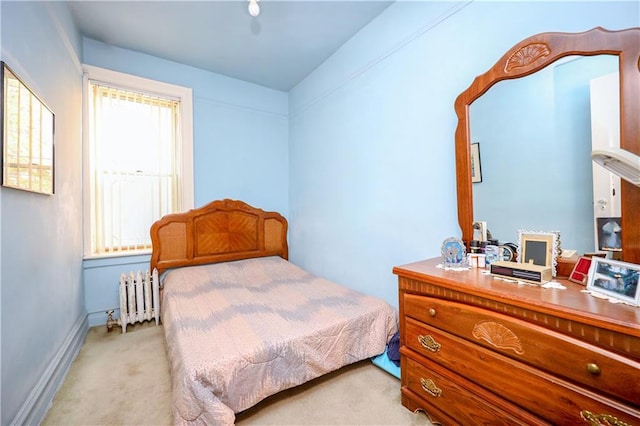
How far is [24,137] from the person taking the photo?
1.40 meters

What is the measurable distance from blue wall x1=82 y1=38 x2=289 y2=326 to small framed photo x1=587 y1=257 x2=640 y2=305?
3.24m

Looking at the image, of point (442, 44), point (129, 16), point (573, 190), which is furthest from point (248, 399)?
point (129, 16)

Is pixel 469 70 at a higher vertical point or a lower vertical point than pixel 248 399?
higher

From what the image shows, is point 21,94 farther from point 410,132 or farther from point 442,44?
point 442,44

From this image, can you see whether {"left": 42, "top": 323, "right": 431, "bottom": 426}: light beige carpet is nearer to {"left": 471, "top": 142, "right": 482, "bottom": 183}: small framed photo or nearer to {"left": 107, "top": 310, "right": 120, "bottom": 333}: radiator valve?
{"left": 107, "top": 310, "right": 120, "bottom": 333}: radiator valve

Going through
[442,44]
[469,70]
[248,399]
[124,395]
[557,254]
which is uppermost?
[442,44]

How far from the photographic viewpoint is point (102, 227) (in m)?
2.79

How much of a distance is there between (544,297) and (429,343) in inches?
23.6

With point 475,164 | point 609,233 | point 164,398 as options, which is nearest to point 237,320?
point 164,398

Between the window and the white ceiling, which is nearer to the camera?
the white ceiling

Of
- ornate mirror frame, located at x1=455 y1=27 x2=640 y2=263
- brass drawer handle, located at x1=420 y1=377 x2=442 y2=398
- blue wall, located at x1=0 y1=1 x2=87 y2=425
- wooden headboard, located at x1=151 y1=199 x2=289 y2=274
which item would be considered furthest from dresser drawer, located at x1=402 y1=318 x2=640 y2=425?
wooden headboard, located at x1=151 y1=199 x2=289 y2=274

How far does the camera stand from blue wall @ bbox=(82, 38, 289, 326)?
2766 millimetres

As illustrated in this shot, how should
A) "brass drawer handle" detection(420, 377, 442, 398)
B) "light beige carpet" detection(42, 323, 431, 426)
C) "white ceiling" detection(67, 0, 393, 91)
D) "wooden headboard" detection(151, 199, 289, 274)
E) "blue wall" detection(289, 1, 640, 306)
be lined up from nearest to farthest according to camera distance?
"brass drawer handle" detection(420, 377, 442, 398), "light beige carpet" detection(42, 323, 431, 426), "blue wall" detection(289, 1, 640, 306), "white ceiling" detection(67, 0, 393, 91), "wooden headboard" detection(151, 199, 289, 274)

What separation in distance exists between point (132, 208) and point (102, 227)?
33cm
